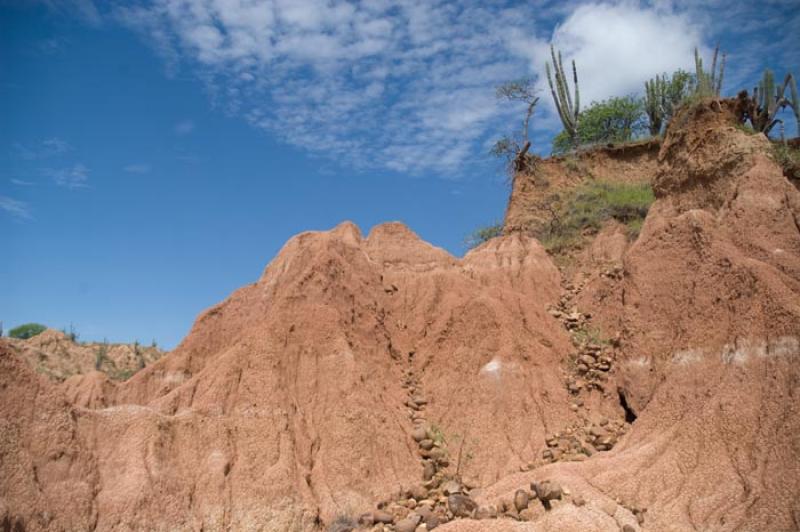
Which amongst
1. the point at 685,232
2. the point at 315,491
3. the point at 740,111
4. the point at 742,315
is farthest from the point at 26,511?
the point at 740,111

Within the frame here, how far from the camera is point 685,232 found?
1744 centimetres

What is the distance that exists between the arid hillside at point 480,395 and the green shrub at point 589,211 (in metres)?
2.01

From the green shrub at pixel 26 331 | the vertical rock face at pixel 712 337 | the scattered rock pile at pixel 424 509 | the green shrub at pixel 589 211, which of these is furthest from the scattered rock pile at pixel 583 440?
the green shrub at pixel 26 331

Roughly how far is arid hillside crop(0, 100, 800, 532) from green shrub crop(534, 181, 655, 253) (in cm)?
201

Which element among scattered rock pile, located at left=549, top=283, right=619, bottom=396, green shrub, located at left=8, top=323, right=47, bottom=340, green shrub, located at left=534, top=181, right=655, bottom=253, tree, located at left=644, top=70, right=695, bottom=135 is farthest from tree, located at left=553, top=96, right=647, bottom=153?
green shrub, located at left=8, top=323, right=47, bottom=340

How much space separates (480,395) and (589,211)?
1154cm

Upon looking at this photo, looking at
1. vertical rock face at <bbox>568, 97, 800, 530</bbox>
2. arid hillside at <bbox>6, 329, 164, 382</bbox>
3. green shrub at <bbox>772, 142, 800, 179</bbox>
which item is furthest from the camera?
arid hillside at <bbox>6, 329, 164, 382</bbox>

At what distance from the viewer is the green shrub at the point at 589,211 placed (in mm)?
25047

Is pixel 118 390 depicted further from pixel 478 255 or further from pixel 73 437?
pixel 478 255

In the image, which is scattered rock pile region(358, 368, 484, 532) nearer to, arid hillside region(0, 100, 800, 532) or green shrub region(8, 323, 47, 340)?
arid hillside region(0, 100, 800, 532)

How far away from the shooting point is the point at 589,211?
1032 inches

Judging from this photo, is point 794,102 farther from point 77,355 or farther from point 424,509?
point 77,355

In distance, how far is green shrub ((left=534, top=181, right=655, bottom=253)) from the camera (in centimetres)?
2505

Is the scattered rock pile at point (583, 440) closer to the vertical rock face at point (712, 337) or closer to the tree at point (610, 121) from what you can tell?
the vertical rock face at point (712, 337)
